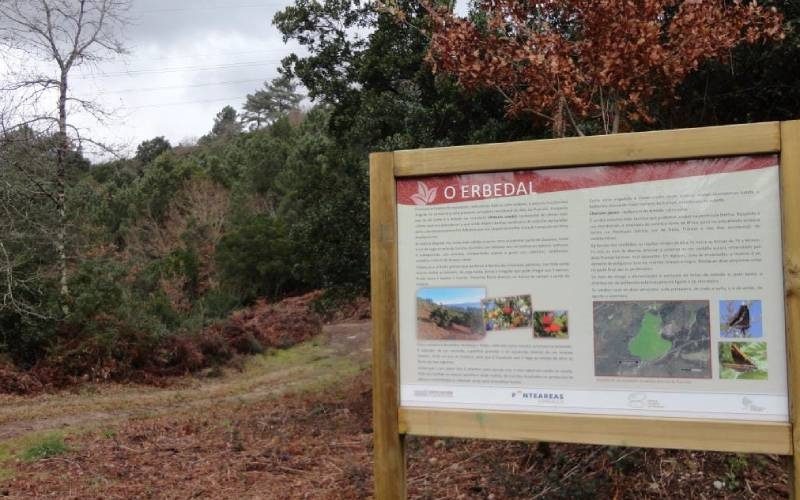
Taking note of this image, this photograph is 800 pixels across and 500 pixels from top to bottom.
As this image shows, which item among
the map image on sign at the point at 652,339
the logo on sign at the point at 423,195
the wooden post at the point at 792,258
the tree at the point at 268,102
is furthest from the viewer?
the tree at the point at 268,102

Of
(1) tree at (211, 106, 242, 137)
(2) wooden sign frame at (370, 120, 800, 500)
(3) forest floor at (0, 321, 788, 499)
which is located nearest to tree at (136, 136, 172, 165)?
(1) tree at (211, 106, 242, 137)

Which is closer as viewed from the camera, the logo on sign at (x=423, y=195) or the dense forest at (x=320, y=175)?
the logo on sign at (x=423, y=195)

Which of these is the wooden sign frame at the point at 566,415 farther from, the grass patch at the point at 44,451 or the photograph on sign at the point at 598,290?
the grass patch at the point at 44,451

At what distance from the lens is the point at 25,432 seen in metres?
8.55

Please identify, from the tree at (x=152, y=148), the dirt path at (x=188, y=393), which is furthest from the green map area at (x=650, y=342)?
the tree at (x=152, y=148)

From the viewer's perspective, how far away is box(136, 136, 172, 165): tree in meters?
42.0

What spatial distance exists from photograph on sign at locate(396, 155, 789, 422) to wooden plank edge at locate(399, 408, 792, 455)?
1.5 inches

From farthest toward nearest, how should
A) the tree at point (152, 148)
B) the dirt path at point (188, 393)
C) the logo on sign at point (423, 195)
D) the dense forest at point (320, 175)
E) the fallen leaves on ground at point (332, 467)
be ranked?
the tree at point (152, 148), the dirt path at point (188, 393), the dense forest at point (320, 175), the fallen leaves on ground at point (332, 467), the logo on sign at point (423, 195)

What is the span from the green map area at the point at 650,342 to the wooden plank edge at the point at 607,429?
26 centimetres

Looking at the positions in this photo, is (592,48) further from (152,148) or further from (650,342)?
(152,148)

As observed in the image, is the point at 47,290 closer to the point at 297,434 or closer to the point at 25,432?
the point at 25,432

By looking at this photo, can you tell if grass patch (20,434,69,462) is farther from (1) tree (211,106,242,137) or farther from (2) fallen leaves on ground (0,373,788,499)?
(1) tree (211,106,242,137)

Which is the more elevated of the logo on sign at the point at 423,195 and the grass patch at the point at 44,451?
the logo on sign at the point at 423,195

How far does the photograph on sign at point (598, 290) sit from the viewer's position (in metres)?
2.86
